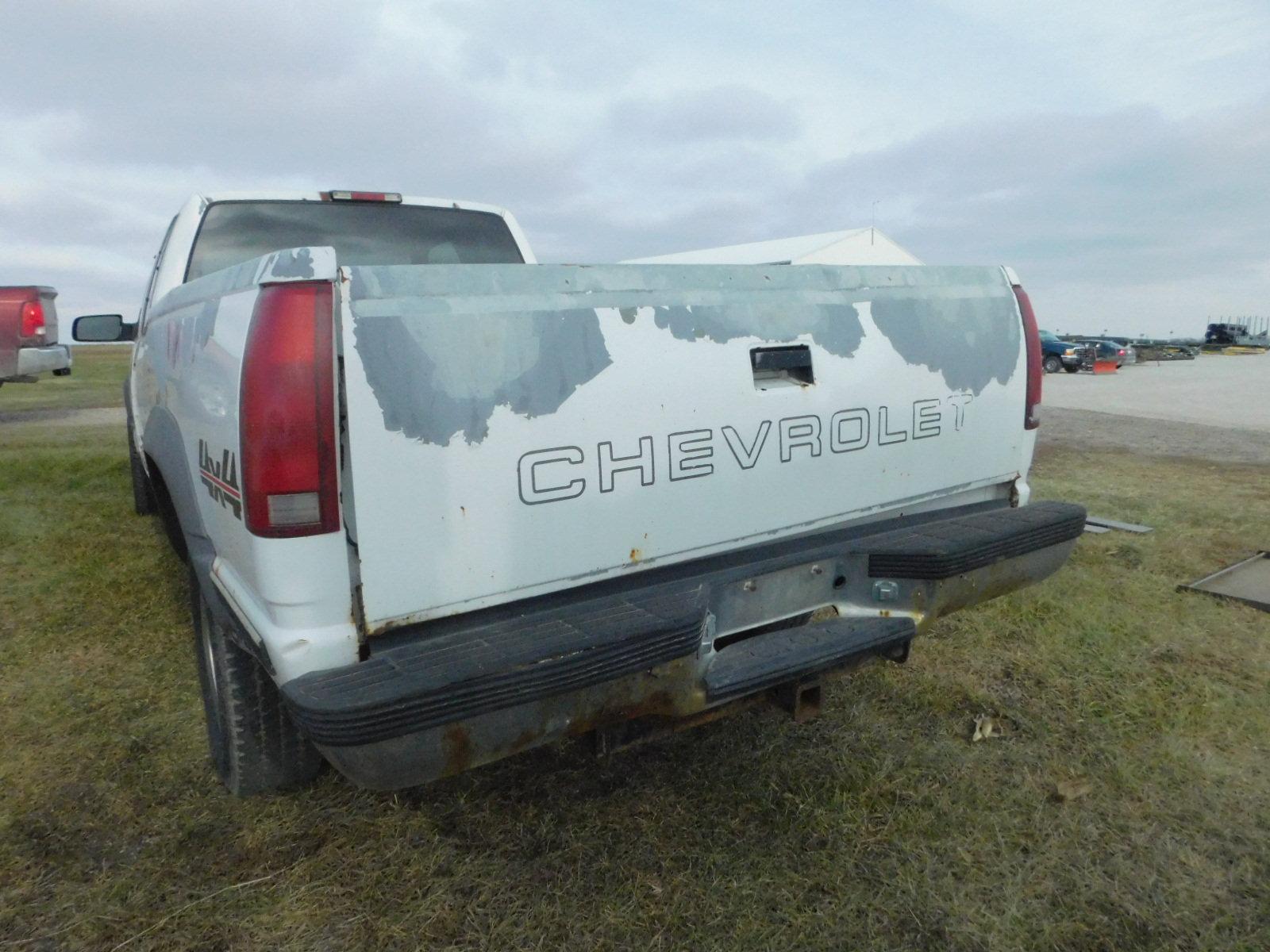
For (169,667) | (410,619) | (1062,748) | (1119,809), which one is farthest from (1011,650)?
(169,667)

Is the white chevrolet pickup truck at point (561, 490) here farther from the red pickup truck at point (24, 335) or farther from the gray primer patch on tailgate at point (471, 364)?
the red pickup truck at point (24, 335)

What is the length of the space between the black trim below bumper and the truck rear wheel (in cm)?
69

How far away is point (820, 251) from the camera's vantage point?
1955 cm

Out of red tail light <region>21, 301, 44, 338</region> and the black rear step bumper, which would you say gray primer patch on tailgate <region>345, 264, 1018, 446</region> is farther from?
red tail light <region>21, 301, 44, 338</region>

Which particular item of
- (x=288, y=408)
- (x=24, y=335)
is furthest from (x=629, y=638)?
(x=24, y=335)

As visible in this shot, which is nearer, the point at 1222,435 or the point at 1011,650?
the point at 1011,650

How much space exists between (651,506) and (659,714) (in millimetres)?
513

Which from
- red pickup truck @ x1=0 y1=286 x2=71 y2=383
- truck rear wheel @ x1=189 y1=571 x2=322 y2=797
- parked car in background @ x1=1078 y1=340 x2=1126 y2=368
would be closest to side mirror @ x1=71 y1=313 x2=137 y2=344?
truck rear wheel @ x1=189 y1=571 x2=322 y2=797

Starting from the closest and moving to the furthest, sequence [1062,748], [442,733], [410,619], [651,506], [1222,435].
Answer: [442,733]
[410,619]
[651,506]
[1062,748]
[1222,435]

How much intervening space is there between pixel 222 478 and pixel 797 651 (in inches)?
58.7

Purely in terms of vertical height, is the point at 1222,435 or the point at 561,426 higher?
the point at 561,426

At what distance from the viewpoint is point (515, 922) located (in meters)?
2.12

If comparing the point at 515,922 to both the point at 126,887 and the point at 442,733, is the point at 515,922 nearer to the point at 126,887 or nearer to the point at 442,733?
the point at 442,733

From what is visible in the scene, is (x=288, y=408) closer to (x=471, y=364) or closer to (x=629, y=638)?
(x=471, y=364)
